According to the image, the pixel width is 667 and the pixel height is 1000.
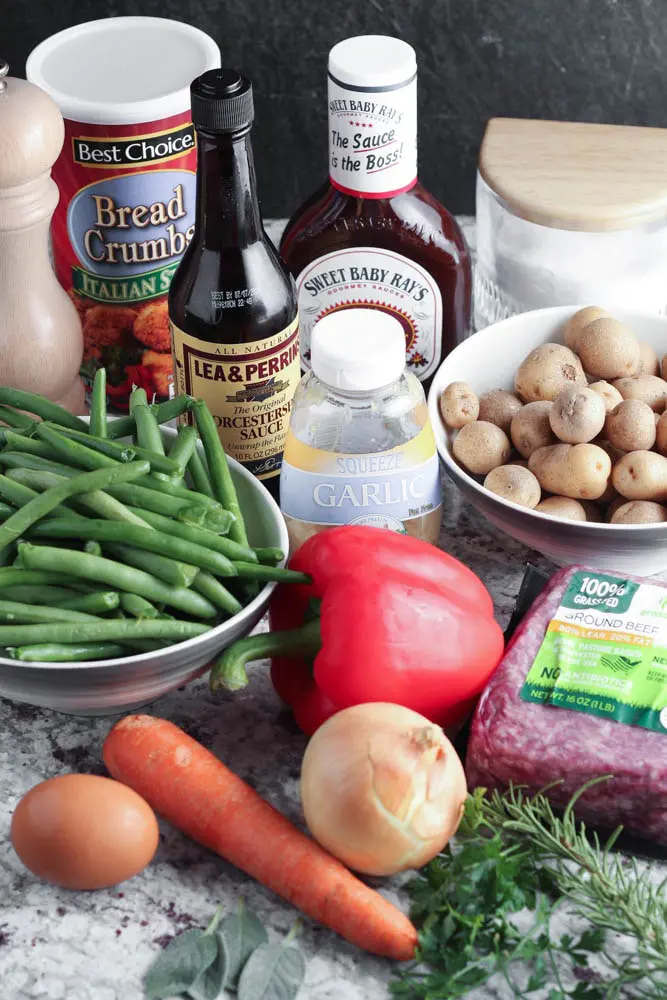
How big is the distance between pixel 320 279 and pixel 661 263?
43cm

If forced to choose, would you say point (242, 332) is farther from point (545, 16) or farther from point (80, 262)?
point (545, 16)

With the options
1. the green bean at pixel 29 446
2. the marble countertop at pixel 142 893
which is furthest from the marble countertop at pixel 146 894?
the green bean at pixel 29 446

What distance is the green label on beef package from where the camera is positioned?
1001 millimetres

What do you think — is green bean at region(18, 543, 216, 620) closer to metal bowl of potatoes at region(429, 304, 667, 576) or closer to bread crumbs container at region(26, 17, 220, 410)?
metal bowl of potatoes at region(429, 304, 667, 576)

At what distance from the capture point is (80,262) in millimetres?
1360

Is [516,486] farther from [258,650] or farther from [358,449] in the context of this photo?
[258,650]

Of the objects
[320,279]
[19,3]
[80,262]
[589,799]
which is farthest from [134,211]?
[589,799]

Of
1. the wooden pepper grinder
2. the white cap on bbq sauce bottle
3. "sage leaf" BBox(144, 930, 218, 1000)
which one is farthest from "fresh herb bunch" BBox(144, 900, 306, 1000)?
the white cap on bbq sauce bottle

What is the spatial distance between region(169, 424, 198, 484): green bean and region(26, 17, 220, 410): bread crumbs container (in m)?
0.27

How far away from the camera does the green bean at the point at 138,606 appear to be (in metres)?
1.01

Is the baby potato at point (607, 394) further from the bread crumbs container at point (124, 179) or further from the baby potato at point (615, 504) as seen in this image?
the bread crumbs container at point (124, 179)

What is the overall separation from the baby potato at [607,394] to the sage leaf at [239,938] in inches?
23.7

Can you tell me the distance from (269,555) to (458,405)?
0.31 meters


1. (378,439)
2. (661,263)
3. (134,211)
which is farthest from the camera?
(661,263)
